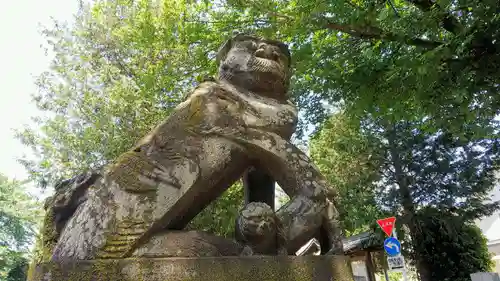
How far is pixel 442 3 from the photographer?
3.44 meters

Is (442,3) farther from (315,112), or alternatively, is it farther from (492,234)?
(492,234)

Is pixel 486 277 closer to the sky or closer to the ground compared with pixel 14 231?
closer to the ground

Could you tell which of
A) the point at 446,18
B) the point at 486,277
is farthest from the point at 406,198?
the point at 446,18

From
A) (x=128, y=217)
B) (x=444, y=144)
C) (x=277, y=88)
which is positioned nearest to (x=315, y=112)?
(x=444, y=144)

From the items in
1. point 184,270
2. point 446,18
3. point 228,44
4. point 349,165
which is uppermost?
point 349,165

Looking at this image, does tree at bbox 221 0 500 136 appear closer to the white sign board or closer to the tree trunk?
the white sign board

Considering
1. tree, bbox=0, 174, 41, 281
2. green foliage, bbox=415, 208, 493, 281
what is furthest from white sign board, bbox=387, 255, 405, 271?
tree, bbox=0, 174, 41, 281

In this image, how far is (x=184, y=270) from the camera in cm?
177

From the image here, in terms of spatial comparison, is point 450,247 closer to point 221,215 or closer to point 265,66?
point 221,215

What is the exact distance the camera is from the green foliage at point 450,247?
10672 millimetres

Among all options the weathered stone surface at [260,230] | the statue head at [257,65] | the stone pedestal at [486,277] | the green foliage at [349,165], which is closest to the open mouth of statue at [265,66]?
the statue head at [257,65]

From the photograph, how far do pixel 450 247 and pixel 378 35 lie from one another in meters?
8.94

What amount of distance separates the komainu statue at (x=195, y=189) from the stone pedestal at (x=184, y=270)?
66 millimetres

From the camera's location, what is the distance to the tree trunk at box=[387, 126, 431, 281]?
1132 centimetres
